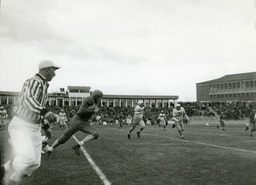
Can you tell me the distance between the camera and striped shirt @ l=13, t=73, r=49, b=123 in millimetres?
4741

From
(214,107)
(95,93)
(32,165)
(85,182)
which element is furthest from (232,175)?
(214,107)

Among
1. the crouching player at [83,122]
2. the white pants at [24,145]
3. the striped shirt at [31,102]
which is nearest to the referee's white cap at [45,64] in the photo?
the striped shirt at [31,102]

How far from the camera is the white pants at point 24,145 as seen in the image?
4484 millimetres

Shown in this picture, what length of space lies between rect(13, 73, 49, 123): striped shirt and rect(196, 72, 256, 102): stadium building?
66674mm

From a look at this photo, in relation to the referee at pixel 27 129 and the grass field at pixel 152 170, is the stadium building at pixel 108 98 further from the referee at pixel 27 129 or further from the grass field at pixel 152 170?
the referee at pixel 27 129

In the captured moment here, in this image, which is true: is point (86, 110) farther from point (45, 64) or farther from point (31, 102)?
point (31, 102)

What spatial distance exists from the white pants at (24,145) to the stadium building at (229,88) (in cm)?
6666

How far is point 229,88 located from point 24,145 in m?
77.5

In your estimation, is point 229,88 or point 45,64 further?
point 229,88

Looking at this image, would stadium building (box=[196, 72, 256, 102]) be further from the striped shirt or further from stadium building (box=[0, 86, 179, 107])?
the striped shirt

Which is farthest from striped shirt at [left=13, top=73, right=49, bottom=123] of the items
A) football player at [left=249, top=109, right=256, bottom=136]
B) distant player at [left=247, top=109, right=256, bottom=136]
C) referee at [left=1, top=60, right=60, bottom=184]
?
distant player at [left=247, top=109, right=256, bottom=136]

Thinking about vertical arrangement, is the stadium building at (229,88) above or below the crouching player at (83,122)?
above

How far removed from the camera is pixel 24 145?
4.59 m

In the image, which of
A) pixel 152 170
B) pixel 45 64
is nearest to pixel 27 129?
pixel 45 64
